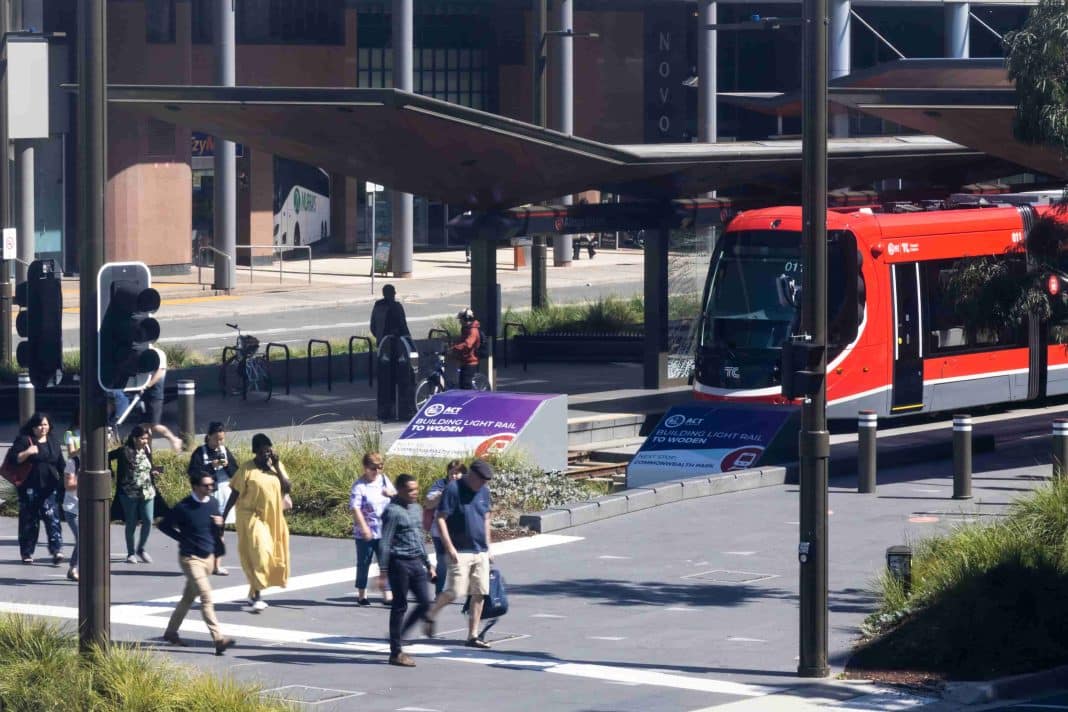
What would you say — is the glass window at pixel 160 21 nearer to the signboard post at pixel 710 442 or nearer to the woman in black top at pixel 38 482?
the signboard post at pixel 710 442

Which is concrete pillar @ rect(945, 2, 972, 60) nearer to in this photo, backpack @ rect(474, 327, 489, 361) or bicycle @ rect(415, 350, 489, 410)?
backpack @ rect(474, 327, 489, 361)

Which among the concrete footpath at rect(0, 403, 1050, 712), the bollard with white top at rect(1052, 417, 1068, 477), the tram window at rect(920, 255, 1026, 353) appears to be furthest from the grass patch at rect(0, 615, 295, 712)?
the tram window at rect(920, 255, 1026, 353)

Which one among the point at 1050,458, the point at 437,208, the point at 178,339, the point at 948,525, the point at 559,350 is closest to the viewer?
the point at 948,525

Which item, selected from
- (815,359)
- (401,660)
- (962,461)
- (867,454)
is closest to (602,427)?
(867,454)

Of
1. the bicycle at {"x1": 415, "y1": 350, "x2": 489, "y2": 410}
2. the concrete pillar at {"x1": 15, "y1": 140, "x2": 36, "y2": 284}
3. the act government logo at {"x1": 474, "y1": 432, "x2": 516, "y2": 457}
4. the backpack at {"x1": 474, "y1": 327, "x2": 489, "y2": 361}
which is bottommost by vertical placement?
the act government logo at {"x1": 474, "y1": 432, "x2": 516, "y2": 457}

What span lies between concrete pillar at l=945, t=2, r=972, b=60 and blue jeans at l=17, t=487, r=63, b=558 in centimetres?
4437

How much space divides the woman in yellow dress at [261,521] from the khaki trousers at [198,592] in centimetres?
96

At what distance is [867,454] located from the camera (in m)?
21.2

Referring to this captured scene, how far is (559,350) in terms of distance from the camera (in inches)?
1366

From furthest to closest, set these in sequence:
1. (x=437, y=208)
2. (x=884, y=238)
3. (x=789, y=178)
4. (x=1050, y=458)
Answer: (x=437, y=208), (x=789, y=178), (x=884, y=238), (x=1050, y=458)

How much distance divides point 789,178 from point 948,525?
12902mm

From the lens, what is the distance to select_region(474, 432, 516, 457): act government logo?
22.0 meters

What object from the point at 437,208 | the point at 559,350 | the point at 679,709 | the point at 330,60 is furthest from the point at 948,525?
the point at 437,208

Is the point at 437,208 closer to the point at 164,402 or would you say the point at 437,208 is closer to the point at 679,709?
the point at 164,402
